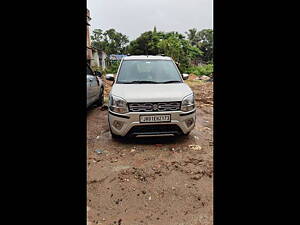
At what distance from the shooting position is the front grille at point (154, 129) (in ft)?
13.0

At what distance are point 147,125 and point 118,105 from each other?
607mm

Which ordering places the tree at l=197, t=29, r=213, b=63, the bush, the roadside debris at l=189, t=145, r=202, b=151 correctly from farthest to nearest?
the tree at l=197, t=29, r=213, b=63 → the bush → the roadside debris at l=189, t=145, r=202, b=151

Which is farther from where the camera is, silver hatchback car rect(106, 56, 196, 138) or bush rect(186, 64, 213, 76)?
bush rect(186, 64, 213, 76)

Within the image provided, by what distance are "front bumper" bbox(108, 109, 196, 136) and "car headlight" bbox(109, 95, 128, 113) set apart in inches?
2.8

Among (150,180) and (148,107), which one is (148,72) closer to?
(148,107)

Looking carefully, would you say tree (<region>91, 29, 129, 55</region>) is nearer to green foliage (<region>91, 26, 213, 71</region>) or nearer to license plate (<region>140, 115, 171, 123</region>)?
green foliage (<region>91, 26, 213, 71</region>)

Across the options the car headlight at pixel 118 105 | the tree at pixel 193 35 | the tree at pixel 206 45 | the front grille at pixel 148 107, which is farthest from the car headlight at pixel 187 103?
the tree at pixel 193 35

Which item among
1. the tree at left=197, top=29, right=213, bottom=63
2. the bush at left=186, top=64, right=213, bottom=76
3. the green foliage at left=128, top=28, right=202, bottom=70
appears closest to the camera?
the green foliage at left=128, top=28, right=202, bottom=70

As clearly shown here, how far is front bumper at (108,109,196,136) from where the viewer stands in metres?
3.91

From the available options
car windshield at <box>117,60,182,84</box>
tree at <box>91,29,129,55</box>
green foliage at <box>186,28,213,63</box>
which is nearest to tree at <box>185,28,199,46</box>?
green foliage at <box>186,28,213,63</box>

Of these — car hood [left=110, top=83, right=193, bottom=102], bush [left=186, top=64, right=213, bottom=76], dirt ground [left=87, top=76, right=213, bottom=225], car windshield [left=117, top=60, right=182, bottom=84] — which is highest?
bush [left=186, top=64, right=213, bottom=76]

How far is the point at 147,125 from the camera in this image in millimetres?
3934
